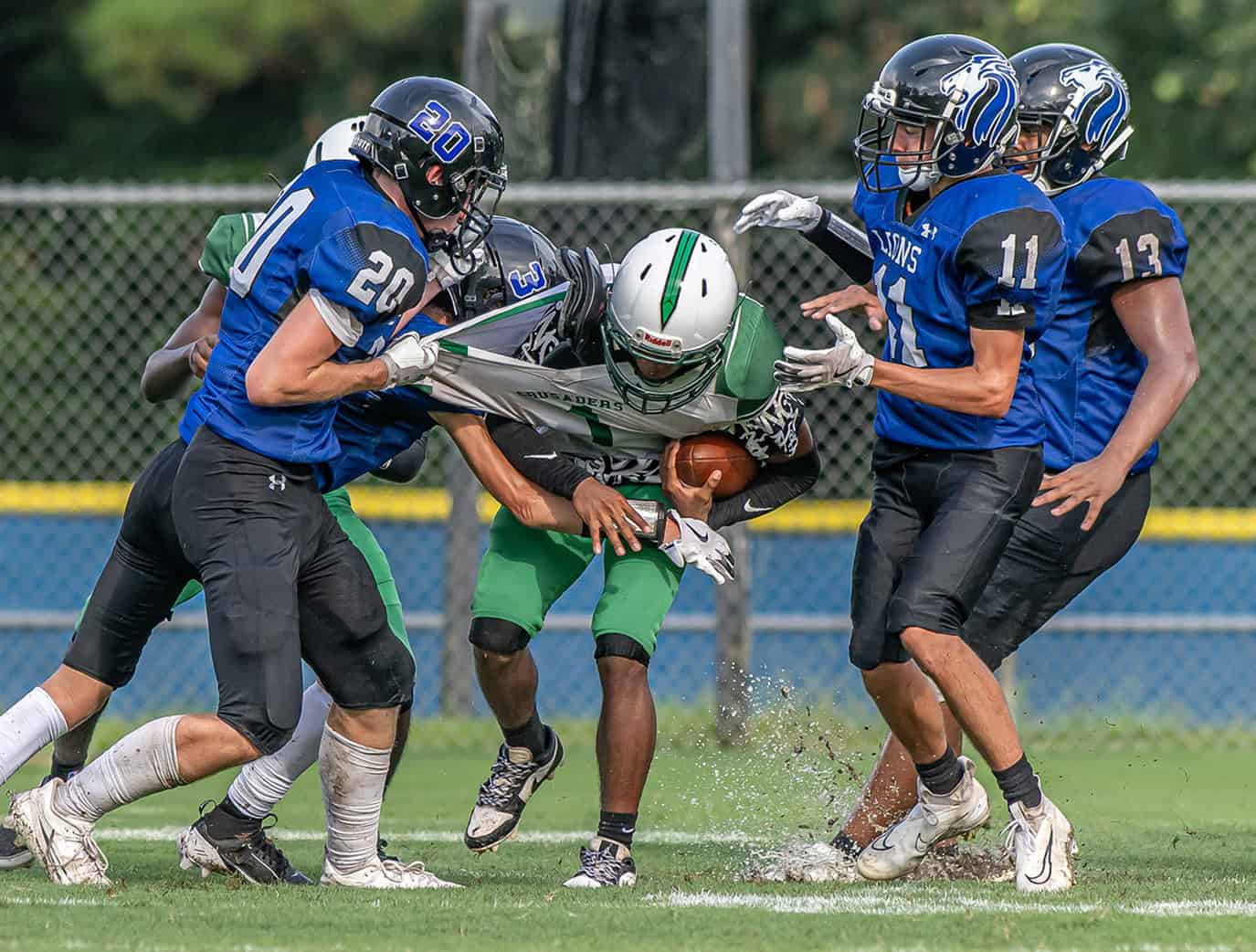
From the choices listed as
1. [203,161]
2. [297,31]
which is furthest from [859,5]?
[203,161]

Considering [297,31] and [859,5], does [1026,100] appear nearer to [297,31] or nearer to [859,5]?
[859,5]

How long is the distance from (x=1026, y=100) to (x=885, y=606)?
1505mm

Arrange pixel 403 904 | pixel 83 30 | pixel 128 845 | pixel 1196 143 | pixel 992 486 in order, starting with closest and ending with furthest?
pixel 403 904, pixel 992 486, pixel 128 845, pixel 1196 143, pixel 83 30

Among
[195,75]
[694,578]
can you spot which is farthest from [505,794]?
[195,75]

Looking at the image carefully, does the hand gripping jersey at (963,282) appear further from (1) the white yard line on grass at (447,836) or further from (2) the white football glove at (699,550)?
(1) the white yard line on grass at (447,836)

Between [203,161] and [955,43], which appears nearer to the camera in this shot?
[955,43]

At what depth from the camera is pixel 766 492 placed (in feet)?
19.0

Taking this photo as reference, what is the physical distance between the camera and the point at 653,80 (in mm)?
10609

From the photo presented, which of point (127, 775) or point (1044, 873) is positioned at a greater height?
point (127, 775)

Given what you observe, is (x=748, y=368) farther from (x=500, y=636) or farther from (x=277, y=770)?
(x=277, y=770)

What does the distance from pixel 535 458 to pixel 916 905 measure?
170 centimetres

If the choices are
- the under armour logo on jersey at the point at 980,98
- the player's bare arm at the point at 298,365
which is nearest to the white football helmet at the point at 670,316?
the under armour logo on jersey at the point at 980,98

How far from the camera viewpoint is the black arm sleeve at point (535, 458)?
218 inches

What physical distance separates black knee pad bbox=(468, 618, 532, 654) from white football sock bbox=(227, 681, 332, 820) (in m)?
0.47
